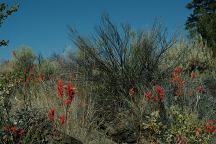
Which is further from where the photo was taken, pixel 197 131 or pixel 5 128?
pixel 197 131

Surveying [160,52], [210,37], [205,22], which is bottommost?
[160,52]

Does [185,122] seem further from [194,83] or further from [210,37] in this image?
[210,37]

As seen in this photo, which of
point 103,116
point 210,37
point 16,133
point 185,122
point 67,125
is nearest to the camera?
point 16,133

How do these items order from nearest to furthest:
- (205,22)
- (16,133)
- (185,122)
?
(16,133)
(185,122)
(205,22)

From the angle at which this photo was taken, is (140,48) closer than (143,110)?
No

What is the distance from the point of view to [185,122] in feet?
22.3

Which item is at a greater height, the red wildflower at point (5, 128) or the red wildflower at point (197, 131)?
the red wildflower at point (5, 128)

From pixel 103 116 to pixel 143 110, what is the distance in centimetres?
104

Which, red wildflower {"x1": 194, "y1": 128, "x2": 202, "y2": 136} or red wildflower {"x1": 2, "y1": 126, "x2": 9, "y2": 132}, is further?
red wildflower {"x1": 194, "y1": 128, "x2": 202, "y2": 136}

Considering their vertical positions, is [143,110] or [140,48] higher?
[140,48]

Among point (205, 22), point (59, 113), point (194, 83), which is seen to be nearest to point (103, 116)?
point (59, 113)

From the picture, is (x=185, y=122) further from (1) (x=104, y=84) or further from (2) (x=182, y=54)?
(2) (x=182, y=54)

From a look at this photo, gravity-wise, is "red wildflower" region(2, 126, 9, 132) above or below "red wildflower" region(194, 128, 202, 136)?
above

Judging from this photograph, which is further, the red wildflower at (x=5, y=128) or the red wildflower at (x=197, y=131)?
the red wildflower at (x=197, y=131)
